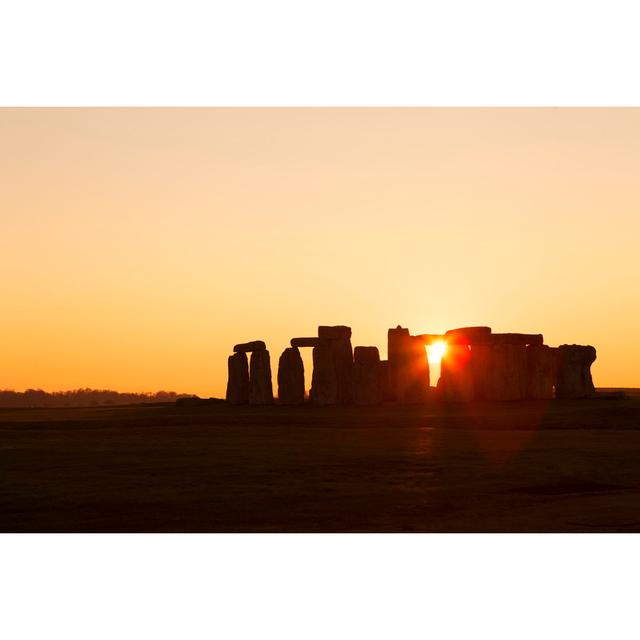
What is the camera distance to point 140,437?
24.4 m

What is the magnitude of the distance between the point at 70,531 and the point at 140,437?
38.1ft

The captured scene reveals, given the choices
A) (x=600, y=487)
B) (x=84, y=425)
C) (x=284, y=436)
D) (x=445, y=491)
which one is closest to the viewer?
(x=445, y=491)

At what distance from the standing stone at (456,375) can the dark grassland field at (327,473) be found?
582 centimetres

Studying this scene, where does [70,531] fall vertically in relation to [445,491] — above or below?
below

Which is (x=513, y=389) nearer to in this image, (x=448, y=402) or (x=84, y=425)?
(x=448, y=402)

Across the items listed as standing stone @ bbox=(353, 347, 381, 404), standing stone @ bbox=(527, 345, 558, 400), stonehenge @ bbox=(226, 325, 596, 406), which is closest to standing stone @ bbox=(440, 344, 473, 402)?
stonehenge @ bbox=(226, 325, 596, 406)

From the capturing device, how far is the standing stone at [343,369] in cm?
3566

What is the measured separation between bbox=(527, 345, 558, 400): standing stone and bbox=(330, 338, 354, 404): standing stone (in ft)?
20.4

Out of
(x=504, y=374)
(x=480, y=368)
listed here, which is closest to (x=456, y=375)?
(x=480, y=368)

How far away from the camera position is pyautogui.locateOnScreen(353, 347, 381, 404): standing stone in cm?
3525

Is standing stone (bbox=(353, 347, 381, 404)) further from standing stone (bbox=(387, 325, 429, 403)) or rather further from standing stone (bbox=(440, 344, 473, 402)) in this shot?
standing stone (bbox=(440, 344, 473, 402))

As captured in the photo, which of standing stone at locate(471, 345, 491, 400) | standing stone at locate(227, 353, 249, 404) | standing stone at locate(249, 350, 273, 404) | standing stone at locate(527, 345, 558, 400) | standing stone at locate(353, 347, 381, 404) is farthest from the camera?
standing stone at locate(227, 353, 249, 404)

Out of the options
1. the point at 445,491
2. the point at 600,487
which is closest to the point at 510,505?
the point at 445,491

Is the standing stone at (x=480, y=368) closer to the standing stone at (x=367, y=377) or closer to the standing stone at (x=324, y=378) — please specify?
the standing stone at (x=367, y=377)
